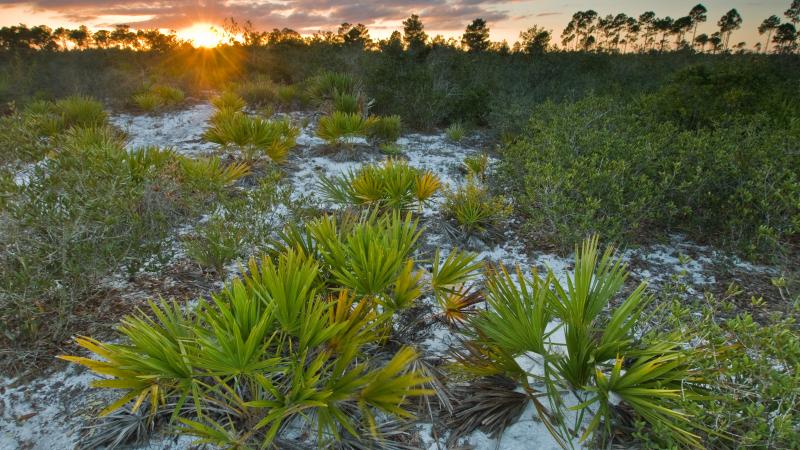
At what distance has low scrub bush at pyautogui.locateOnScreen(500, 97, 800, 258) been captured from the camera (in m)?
4.48

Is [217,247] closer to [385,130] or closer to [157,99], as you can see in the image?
[385,130]

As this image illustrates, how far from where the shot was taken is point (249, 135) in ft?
23.1

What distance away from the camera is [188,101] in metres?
12.5

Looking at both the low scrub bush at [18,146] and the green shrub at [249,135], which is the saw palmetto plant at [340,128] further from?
the low scrub bush at [18,146]

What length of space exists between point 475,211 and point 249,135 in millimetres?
4212

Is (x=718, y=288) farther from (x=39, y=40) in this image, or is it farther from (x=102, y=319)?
(x=39, y=40)

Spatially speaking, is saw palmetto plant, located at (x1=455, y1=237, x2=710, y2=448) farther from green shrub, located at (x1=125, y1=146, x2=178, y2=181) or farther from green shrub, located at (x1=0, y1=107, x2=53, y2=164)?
green shrub, located at (x1=0, y1=107, x2=53, y2=164)

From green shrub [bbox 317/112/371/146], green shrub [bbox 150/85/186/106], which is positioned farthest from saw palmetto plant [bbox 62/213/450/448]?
green shrub [bbox 150/85/186/106]

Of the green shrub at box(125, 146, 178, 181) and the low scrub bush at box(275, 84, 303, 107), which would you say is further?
the low scrub bush at box(275, 84, 303, 107)

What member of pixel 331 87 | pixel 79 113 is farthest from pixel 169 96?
pixel 331 87

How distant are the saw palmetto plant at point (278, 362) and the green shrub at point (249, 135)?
4.73m

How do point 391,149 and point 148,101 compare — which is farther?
point 148,101

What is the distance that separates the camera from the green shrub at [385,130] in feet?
29.4

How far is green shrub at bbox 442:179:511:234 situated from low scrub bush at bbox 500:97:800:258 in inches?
17.0
